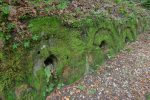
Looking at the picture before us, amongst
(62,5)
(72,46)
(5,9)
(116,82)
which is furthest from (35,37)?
(116,82)

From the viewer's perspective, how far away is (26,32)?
227 inches

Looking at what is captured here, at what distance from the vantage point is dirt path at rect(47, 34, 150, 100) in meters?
6.36

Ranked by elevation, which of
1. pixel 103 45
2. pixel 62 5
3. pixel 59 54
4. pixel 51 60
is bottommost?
pixel 103 45

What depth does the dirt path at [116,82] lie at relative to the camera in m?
6.36

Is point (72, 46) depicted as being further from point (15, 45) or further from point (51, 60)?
point (15, 45)

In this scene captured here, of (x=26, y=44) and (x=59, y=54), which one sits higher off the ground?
(x=26, y=44)

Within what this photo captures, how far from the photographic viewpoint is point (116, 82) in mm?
7000

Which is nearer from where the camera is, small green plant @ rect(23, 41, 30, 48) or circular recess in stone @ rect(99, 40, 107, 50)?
small green plant @ rect(23, 41, 30, 48)

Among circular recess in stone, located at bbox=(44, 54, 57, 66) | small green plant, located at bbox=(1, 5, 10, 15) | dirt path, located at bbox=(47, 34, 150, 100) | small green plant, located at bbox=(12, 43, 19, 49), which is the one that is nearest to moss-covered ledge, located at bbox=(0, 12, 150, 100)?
circular recess in stone, located at bbox=(44, 54, 57, 66)

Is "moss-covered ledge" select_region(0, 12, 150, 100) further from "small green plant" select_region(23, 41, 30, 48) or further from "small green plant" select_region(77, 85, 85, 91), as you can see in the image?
"small green plant" select_region(77, 85, 85, 91)

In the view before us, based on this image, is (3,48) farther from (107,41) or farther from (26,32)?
(107,41)

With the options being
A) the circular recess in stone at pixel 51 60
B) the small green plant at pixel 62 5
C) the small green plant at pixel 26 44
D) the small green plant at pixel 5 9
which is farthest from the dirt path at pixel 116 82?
the small green plant at pixel 5 9

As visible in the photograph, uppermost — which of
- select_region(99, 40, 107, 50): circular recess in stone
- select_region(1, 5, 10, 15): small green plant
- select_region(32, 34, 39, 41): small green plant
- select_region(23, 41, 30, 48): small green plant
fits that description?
select_region(1, 5, 10, 15): small green plant

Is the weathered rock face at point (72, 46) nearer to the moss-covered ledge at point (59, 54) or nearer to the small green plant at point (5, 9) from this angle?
the moss-covered ledge at point (59, 54)
